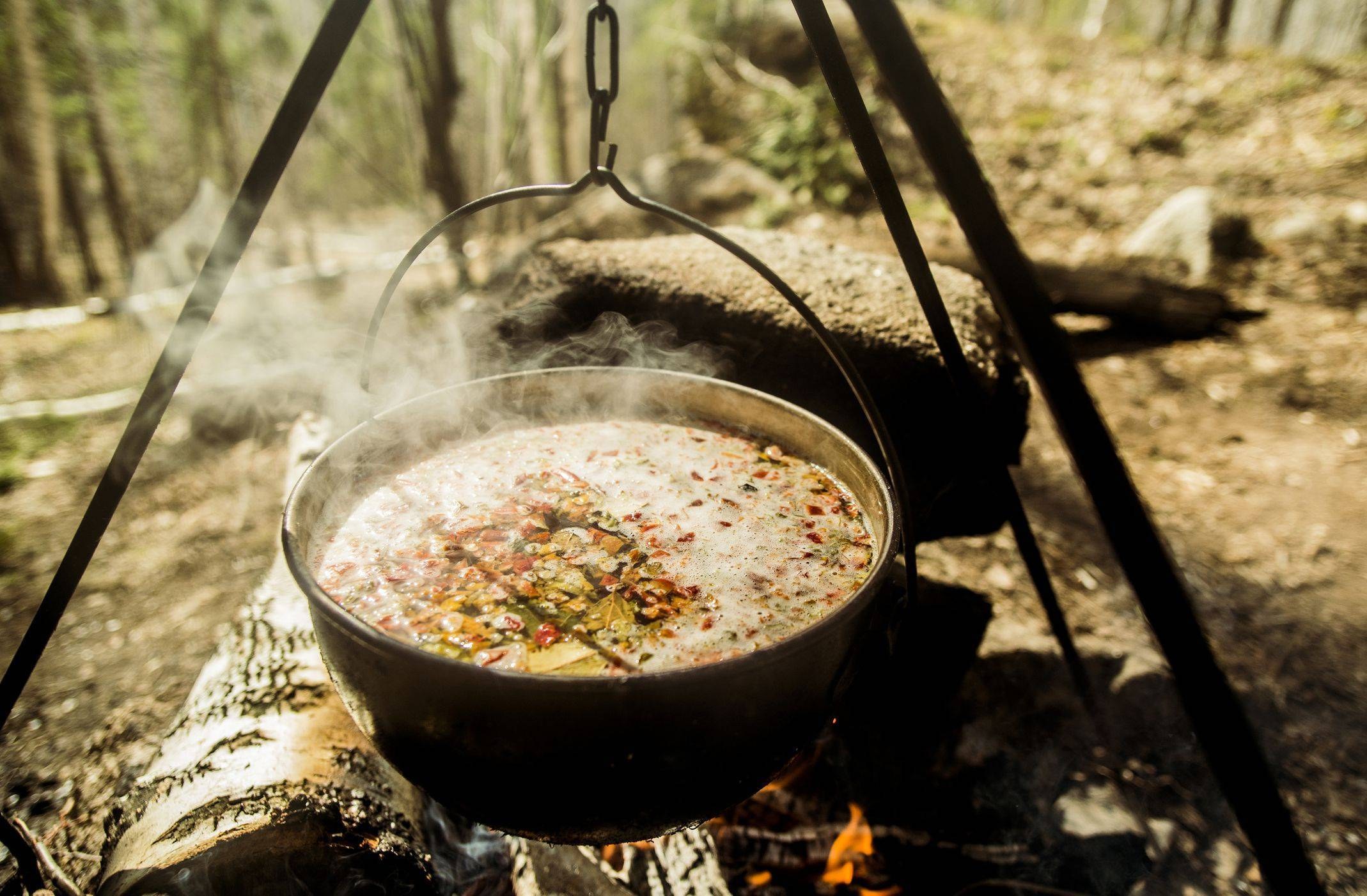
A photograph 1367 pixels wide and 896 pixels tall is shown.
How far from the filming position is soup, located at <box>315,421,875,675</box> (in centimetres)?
173

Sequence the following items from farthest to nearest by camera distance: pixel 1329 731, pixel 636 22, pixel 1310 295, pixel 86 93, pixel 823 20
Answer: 1. pixel 636 22
2. pixel 86 93
3. pixel 1310 295
4. pixel 1329 731
5. pixel 823 20

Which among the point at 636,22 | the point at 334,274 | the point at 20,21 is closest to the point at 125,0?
the point at 20,21

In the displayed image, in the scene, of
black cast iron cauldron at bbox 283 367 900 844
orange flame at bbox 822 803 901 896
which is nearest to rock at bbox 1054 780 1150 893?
orange flame at bbox 822 803 901 896

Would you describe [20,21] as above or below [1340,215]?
above

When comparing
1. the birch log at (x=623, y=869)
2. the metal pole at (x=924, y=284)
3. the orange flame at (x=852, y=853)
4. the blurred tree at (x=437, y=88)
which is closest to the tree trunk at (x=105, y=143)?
the blurred tree at (x=437, y=88)

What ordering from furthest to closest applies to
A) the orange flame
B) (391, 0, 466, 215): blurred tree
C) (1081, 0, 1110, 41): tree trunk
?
(1081, 0, 1110, 41): tree trunk
(391, 0, 466, 215): blurred tree
the orange flame

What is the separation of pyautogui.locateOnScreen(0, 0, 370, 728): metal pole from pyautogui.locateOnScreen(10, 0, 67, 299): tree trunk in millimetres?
14969

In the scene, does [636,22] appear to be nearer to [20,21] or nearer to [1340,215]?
[20,21]

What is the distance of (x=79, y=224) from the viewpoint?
13.3 m

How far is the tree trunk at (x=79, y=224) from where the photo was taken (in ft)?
43.7

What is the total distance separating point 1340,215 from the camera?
766 centimetres

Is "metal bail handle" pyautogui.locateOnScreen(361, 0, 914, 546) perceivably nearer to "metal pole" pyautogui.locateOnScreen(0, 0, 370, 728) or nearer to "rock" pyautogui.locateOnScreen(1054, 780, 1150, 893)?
"metal pole" pyautogui.locateOnScreen(0, 0, 370, 728)

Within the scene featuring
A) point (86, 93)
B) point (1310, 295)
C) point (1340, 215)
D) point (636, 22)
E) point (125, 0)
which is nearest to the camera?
point (1310, 295)

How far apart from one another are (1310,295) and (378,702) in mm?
9609
